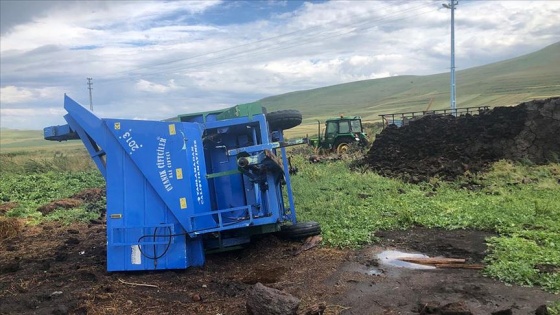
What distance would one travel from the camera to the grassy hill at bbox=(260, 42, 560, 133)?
2987 inches

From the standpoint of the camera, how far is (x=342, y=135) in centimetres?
2553

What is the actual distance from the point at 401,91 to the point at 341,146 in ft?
277

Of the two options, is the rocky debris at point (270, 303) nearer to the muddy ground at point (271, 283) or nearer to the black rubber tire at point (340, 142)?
the muddy ground at point (271, 283)

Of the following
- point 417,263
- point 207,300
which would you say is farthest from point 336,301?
point 417,263

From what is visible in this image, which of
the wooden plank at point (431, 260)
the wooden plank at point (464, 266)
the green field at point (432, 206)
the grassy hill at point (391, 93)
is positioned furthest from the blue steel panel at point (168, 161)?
the grassy hill at point (391, 93)

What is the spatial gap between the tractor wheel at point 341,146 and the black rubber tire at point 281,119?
58.2 feet

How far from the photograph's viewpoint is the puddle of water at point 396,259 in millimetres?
6258

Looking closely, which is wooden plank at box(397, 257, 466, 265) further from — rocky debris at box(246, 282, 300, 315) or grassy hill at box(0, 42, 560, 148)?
grassy hill at box(0, 42, 560, 148)

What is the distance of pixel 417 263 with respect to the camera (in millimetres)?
6367

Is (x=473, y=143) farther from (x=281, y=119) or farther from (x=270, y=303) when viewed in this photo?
(x=270, y=303)

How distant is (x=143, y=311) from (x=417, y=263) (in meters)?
3.42

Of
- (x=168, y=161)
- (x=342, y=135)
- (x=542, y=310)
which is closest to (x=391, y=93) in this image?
(x=342, y=135)

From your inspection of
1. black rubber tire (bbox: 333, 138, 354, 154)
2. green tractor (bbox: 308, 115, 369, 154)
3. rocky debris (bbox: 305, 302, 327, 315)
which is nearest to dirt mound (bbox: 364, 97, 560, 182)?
green tractor (bbox: 308, 115, 369, 154)

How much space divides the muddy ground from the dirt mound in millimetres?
7542
